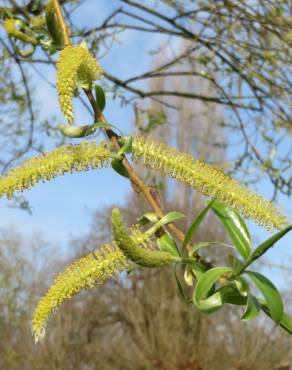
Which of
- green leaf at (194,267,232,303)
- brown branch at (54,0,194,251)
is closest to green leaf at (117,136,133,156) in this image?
brown branch at (54,0,194,251)

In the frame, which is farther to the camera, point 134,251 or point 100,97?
point 100,97

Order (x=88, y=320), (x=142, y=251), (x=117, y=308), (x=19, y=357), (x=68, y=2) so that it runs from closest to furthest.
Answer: (x=142, y=251), (x=68, y=2), (x=19, y=357), (x=88, y=320), (x=117, y=308)

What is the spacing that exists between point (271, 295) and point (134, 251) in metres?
0.12

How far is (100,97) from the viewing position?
520mm

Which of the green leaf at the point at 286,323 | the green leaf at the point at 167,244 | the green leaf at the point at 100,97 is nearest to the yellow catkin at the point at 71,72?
the green leaf at the point at 100,97

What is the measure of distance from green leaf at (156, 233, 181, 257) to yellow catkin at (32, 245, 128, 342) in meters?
0.03

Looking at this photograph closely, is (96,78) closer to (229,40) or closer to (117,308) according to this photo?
(229,40)

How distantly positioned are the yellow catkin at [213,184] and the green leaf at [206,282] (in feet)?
0.20

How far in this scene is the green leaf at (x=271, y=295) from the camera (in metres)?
0.46

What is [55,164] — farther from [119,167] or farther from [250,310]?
[250,310]

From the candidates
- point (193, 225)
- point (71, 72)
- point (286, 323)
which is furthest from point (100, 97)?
point (286, 323)

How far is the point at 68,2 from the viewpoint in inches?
77.0

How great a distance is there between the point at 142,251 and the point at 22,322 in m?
6.07

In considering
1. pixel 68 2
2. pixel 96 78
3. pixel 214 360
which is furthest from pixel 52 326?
pixel 96 78
